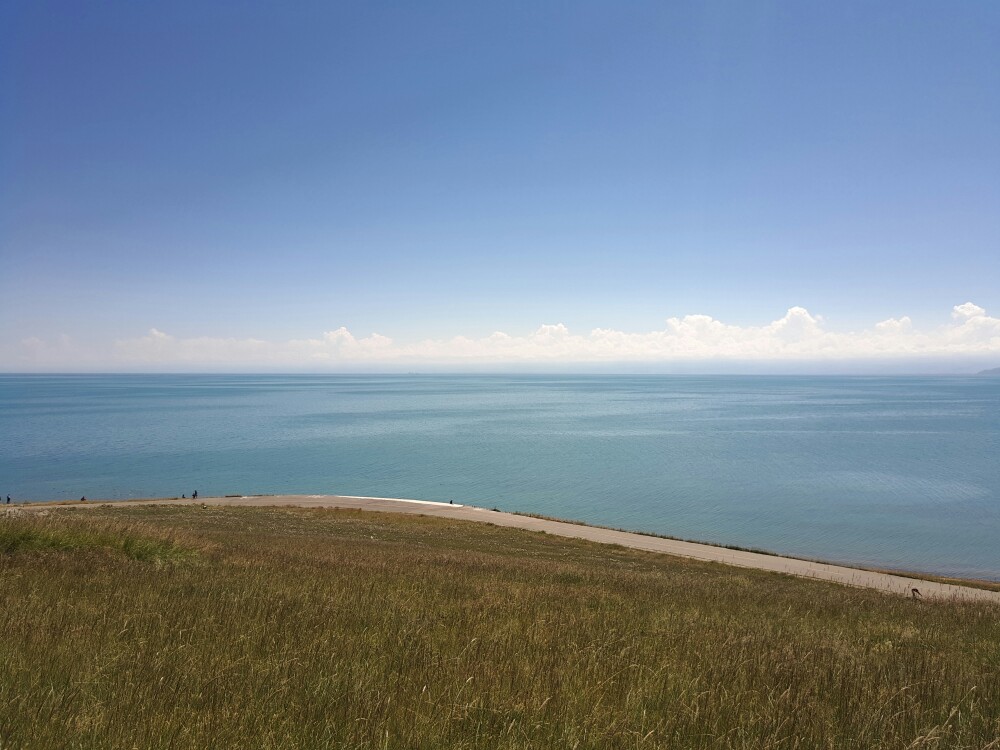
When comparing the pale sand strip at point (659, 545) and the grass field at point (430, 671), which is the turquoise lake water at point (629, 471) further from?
the grass field at point (430, 671)

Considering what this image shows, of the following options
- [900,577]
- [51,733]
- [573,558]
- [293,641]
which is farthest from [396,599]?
[900,577]

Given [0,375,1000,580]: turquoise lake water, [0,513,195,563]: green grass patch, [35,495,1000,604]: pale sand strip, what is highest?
[0,513,195,563]: green grass patch

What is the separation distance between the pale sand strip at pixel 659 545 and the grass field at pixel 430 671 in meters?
19.9

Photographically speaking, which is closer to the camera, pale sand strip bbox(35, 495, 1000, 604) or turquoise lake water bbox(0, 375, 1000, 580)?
pale sand strip bbox(35, 495, 1000, 604)

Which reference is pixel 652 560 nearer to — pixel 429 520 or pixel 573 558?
→ pixel 573 558

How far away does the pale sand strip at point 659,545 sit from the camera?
31672 mm

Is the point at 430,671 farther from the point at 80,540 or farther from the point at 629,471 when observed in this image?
the point at 629,471

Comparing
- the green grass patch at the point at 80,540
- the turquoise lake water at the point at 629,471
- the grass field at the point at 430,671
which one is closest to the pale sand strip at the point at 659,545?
the turquoise lake water at the point at 629,471

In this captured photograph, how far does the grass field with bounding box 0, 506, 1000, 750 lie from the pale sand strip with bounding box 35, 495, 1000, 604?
19.9 m

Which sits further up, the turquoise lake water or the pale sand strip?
the pale sand strip

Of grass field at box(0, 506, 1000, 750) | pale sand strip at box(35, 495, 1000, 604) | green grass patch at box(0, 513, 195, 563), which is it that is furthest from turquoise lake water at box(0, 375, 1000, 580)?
green grass patch at box(0, 513, 195, 563)

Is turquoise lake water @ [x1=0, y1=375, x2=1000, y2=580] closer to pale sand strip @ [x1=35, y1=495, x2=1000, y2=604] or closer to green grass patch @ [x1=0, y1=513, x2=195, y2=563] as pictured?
pale sand strip @ [x1=35, y1=495, x2=1000, y2=604]

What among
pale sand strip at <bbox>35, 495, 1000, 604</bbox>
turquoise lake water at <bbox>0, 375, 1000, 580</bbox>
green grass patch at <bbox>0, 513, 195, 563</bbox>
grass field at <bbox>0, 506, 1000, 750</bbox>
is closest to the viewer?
grass field at <bbox>0, 506, 1000, 750</bbox>

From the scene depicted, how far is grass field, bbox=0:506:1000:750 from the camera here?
3744mm
